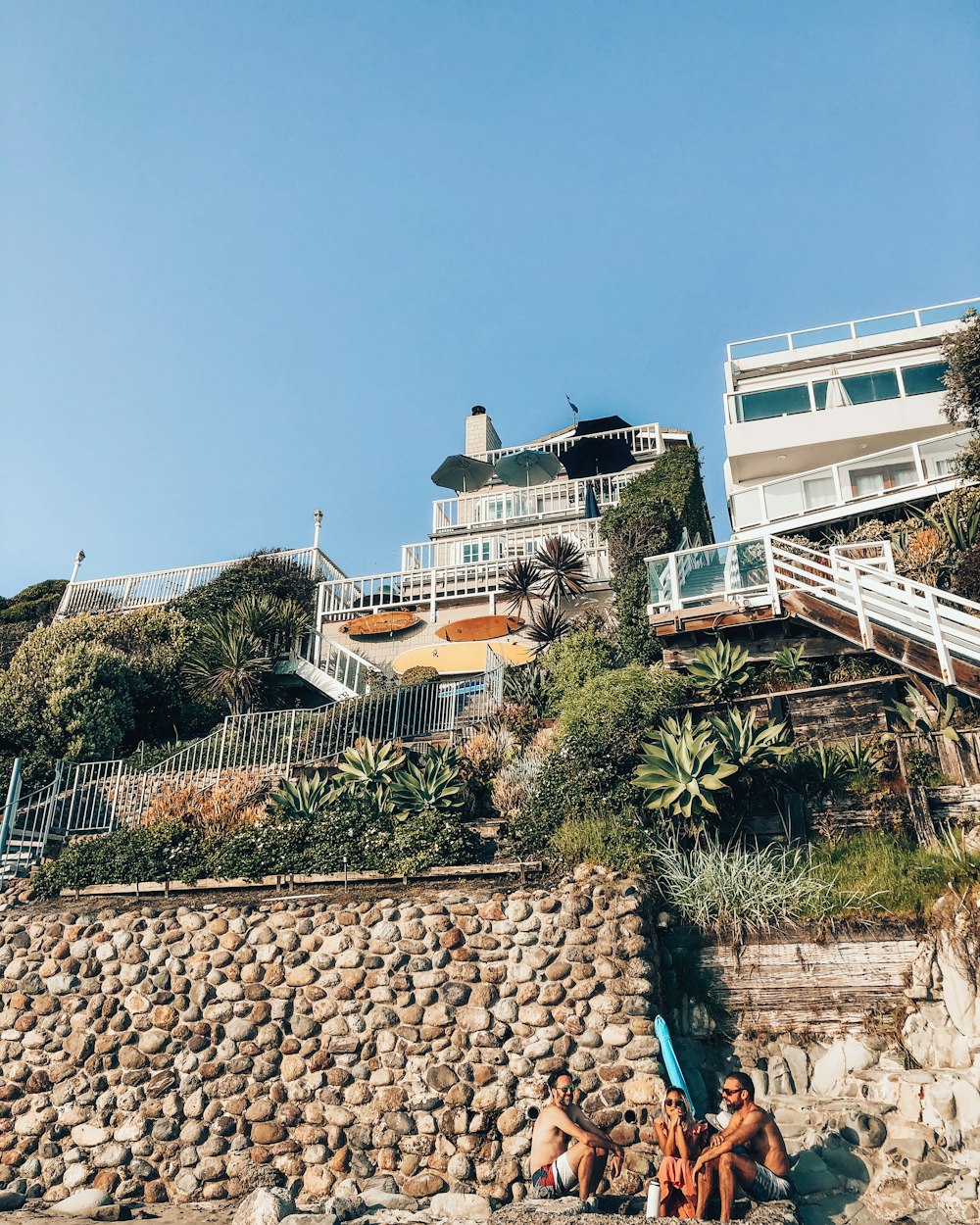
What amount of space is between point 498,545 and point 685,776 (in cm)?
1423

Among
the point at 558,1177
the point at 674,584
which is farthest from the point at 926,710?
the point at 558,1177

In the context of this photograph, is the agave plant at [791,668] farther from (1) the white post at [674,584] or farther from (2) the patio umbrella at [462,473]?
(2) the patio umbrella at [462,473]

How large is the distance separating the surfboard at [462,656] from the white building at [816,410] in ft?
18.6

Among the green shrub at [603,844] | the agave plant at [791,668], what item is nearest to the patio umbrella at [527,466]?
the agave plant at [791,668]

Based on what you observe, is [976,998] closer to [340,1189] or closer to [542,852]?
[542,852]

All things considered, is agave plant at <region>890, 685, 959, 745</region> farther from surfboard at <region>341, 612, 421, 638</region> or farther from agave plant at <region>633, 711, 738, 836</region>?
surfboard at <region>341, 612, 421, 638</region>

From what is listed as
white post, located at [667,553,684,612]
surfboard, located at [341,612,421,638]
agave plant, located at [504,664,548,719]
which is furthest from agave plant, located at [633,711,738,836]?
surfboard, located at [341,612,421,638]

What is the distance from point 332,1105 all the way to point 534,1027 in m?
1.98

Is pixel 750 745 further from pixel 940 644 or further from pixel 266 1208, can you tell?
pixel 266 1208

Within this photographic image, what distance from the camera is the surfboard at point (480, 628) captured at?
1966 cm

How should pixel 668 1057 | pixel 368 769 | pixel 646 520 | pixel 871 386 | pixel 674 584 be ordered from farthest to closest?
pixel 871 386, pixel 646 520, pixel 674 584, pixel 368 769, pixel 668 1057

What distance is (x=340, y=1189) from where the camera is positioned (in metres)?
8.27

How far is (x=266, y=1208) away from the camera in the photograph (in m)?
7.12

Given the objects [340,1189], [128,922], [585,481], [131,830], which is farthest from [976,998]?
[585,481]
